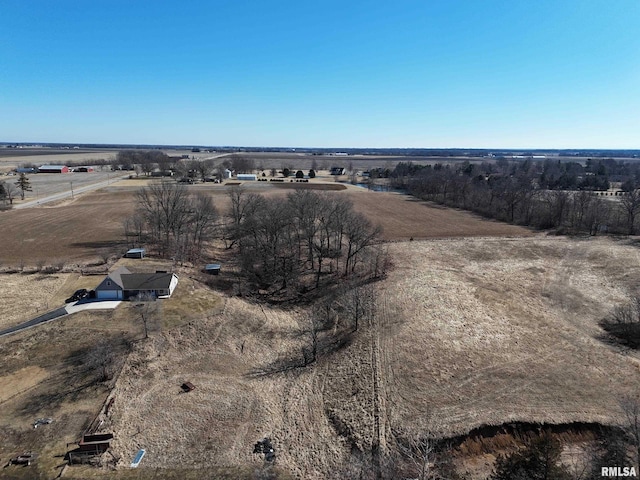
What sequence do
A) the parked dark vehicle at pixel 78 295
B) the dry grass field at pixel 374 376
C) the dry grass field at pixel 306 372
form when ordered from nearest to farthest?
the dry grass field at pixel 306 372 < the dry grass field at pixel 374 376 < the parked dark vehicle at pixel 78 295

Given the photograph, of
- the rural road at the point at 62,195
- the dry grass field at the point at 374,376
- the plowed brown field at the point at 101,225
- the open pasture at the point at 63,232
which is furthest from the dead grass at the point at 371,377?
the rural road at the point at 62,195

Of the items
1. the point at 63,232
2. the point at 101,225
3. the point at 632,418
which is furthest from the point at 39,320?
the point at 632,418

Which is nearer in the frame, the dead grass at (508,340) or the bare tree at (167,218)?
the dead grass at (508,340)

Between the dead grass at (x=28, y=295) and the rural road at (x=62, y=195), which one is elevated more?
the rural road at (x=62, y=195)

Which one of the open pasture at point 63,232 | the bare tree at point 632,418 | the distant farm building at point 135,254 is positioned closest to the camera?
the bare tree at point 632,418

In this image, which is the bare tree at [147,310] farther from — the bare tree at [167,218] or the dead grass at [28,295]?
the bare tree at [167,218]

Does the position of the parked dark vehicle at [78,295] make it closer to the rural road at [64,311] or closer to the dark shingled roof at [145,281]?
the rural road at [64,311]

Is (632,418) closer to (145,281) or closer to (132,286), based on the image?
(145,281)

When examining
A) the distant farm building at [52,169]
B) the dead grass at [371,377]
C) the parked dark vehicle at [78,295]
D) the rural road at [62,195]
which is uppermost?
the distant farm building at [52,169]
